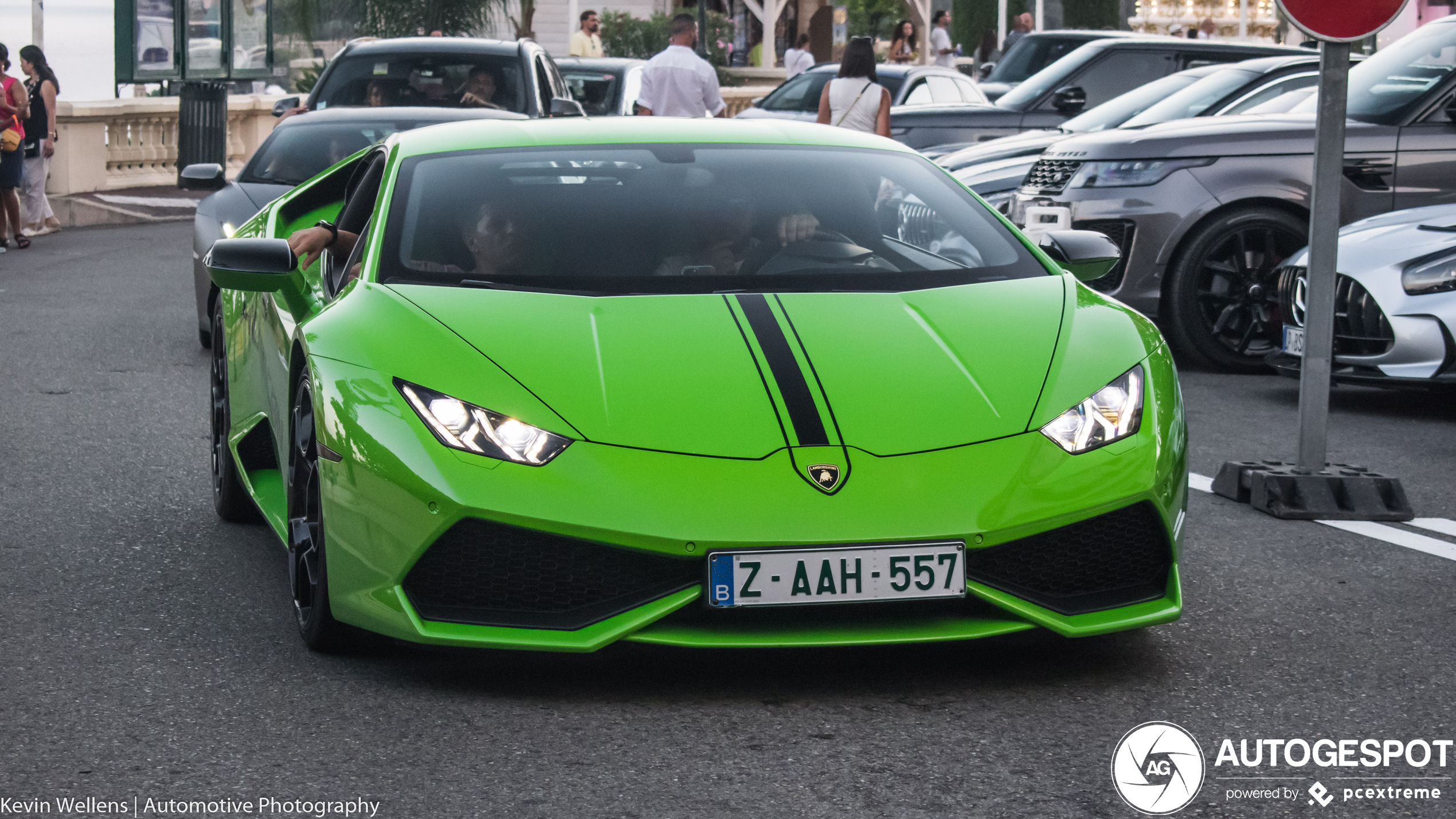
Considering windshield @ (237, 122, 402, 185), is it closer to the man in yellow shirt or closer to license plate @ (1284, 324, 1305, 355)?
license plate @ (1284, 324, 1305, 355)

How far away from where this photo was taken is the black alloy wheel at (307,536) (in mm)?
4477

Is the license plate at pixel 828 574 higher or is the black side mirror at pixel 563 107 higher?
the black side mirror at pixel 563 107

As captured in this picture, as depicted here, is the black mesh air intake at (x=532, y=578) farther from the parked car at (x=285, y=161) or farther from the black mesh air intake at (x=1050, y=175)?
the black mesh air intake at (x=1050, y=175)

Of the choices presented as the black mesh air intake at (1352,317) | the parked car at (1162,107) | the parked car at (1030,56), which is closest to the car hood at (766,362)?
the black mesh air intake at (1352,317)

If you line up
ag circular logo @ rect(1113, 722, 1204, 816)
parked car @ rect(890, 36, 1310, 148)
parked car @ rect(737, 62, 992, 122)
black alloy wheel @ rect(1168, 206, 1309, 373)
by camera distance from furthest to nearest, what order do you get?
1. parked car @ rect(737, 62, 992, 122)
2. parked car @ rect(890, 36, 1310, 148)
3. black alloy wheel @ rect(1168, 206, 1309, 373)
4. ag circular logo @ rect(1113, 722, 1204, 816)

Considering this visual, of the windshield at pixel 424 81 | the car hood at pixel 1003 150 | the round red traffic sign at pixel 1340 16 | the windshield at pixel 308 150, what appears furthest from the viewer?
the windshield at pixel 424 81

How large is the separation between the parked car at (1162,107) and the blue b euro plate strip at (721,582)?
26.0 feet

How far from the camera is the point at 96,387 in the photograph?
9359 mm

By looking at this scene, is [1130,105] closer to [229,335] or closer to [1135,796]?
[229,335]

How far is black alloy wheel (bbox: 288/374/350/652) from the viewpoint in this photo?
14.7ft

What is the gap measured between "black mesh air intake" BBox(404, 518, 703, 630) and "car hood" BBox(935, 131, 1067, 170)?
9157mm

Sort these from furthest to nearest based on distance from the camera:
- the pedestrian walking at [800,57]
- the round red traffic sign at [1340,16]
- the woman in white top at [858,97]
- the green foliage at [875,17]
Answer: the green foliage at [875,17]
the pedestrian walking at [800,57]
the woman in white top at [858,97]
the round red traffic sign at [1340,16]

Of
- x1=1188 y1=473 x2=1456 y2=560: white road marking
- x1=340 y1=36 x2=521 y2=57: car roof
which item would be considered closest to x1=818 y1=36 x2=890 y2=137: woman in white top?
x1=340 y1=36 x2=521 y2=57: car roof

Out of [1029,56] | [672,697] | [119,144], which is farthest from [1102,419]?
[119,144]
